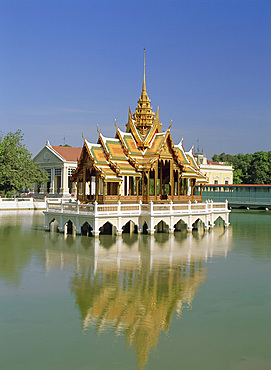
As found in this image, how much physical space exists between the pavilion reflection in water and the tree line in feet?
246

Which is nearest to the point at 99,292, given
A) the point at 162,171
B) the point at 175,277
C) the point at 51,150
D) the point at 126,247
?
the point at 175,277

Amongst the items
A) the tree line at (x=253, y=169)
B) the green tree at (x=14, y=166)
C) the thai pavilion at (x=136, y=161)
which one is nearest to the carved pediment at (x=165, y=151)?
the thai pavilion at (x=136, y=161)

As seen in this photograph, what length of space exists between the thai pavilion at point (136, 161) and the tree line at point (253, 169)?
223ft

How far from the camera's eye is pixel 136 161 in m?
33.0

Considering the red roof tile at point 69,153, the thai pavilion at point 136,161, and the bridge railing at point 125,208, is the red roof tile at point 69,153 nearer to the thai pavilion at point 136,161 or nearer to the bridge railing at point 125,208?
the thai pavilion at point 136,161

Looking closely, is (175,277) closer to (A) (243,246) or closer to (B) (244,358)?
(B) (244,358)

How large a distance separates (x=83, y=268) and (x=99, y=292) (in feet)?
13.8

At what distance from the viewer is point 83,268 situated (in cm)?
2009

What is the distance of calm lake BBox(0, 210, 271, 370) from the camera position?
35.2 feet

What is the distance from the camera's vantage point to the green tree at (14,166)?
2418 inches

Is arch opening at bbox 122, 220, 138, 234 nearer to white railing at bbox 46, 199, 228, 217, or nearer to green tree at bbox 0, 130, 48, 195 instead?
white railing at bbox 46, 199, 228, 217

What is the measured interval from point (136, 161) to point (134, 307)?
64.3ft

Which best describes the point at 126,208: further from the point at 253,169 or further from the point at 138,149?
the point at 253,169

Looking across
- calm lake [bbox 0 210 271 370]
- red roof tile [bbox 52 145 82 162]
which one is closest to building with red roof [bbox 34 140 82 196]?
red roof tile [bbox 52 145 82 162]
